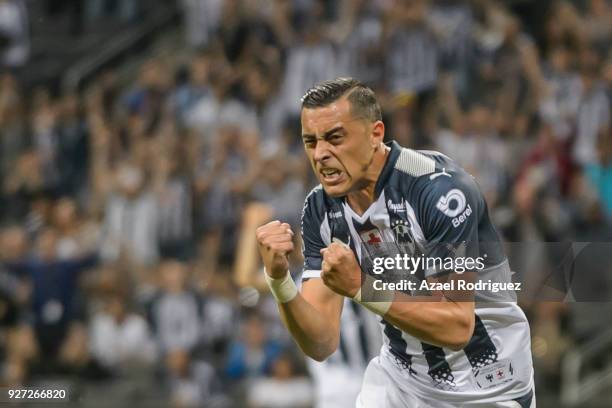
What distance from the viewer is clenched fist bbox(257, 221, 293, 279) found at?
5410 mm

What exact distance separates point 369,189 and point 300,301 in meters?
0.62

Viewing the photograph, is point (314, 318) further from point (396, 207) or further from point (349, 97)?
point (349, 97)

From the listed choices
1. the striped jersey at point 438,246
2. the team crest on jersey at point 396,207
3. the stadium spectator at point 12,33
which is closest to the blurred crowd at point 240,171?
the stadium spectator at point 12,33

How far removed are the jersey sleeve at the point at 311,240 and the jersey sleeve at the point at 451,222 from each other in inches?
27.4

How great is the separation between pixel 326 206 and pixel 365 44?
360 inches

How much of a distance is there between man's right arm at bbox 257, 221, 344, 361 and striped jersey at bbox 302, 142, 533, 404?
14cm

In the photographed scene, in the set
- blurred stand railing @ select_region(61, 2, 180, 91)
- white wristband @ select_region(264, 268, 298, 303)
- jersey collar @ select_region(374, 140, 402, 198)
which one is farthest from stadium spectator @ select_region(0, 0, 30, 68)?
white wristband @ select_region(264, 268, 298, 303)

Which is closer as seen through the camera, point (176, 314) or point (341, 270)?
point (341, 270)

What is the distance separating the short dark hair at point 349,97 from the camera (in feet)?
18.8

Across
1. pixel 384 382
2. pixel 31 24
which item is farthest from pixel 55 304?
pixel 384 382

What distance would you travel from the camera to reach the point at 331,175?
5.67m

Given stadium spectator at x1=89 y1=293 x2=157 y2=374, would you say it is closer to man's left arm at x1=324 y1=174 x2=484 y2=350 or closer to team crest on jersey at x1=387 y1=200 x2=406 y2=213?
team crest on jersey at x1=387 y1=200 x2=406 y2=213

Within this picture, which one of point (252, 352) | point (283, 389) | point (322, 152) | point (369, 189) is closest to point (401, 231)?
point (369, 189)

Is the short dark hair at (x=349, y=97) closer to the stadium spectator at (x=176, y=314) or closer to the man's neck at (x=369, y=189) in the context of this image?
the man's neck at (x=369, y=189)
